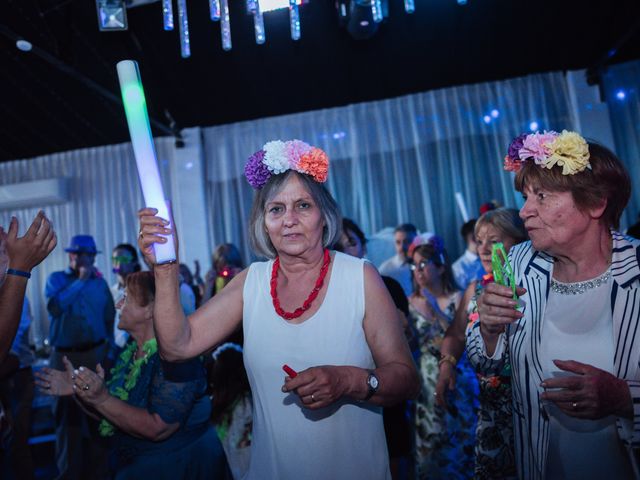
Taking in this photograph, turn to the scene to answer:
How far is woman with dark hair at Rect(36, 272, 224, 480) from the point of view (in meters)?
2.07

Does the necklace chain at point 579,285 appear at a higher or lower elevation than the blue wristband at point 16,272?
lower

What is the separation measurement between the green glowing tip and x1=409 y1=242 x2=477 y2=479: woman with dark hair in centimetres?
263

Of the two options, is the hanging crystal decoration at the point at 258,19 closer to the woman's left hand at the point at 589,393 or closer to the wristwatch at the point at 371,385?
the wristwatch at the point at 371,385

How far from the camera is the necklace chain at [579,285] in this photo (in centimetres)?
165

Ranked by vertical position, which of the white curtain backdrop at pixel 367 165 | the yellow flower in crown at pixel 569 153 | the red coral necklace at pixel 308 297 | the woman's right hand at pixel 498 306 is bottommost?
the woman's right hand at pixel 498 306

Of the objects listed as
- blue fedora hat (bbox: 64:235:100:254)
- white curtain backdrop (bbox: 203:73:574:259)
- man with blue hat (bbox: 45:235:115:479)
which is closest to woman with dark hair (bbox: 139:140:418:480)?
man with blue hat (bbox: 45:235:115:479)

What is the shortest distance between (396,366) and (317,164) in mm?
748

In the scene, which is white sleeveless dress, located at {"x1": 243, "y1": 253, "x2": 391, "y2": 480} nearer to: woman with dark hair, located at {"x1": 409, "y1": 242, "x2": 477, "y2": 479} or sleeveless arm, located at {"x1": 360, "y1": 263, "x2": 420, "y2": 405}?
sleeveless arm, located at {"x1": 360, "y1": 263, "x2": 420, "y2": 405}

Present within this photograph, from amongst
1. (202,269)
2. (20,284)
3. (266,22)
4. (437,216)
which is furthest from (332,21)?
(20,284)

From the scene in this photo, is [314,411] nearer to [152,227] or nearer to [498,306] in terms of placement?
[498,306]

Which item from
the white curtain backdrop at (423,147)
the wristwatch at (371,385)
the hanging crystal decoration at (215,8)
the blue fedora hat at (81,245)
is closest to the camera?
the wristwatch at (371,385)

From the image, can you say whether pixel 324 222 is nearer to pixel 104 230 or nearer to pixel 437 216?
pixel 437 216

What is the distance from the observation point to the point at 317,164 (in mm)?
1810

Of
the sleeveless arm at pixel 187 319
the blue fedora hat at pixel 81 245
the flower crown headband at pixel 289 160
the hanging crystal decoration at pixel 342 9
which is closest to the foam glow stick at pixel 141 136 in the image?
the sleeveless arm at pixel 187 319
